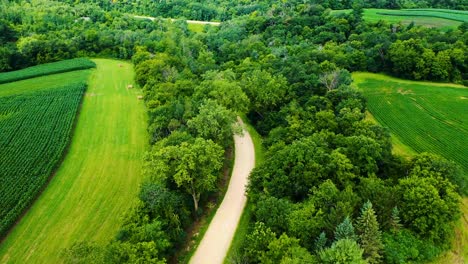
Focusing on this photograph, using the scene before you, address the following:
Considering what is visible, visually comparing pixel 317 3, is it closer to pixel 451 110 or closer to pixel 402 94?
pixel 402 94

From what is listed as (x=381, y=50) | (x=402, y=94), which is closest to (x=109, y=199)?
(x=402, y=94)

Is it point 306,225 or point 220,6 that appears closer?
point 306,225

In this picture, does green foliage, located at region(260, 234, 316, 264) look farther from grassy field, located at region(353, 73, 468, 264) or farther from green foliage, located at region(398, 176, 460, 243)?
grassy field, located at region(353, 73, 468, 264)

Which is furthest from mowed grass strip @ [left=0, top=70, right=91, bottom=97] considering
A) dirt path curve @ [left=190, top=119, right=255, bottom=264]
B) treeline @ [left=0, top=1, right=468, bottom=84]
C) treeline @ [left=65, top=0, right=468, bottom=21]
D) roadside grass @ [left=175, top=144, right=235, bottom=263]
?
treeline @ [left=65, top=0, right=468, bottom=21]

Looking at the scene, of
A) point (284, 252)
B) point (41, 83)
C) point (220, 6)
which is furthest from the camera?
point (220, 6)

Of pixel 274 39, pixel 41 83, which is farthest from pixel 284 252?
pixel 41 83

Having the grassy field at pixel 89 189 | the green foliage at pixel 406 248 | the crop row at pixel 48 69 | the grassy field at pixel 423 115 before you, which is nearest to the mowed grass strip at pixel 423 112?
the grassy field at pixel 423 115

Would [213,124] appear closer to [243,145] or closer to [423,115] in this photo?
[243,145]
